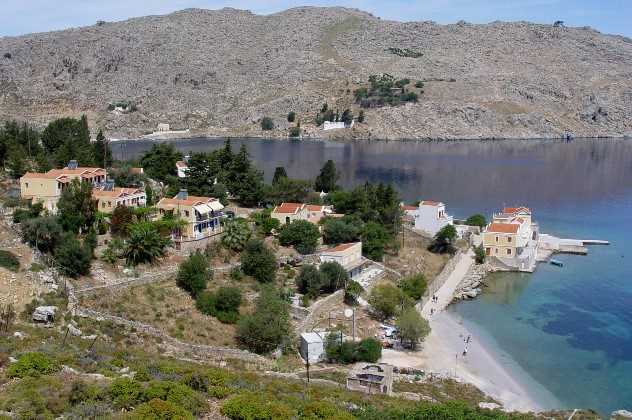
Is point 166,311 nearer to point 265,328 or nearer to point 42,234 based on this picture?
point 265,328

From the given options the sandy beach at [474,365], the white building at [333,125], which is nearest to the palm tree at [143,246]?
the sandy beach at [474,365]

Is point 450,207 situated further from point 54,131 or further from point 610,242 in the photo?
point 54,131

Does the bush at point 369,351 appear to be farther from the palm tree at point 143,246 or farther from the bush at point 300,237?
the palm tree at point 143,246

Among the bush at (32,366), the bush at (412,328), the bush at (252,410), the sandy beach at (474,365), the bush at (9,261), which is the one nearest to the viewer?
the bush at (252,410)

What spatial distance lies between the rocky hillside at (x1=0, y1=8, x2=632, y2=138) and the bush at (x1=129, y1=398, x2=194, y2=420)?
118758mm

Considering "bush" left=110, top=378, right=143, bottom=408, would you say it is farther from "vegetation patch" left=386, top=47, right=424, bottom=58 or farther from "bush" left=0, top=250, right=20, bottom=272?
"vegetation patch" left=386, top=47, right=424, bottom=58

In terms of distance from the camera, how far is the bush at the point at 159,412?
40.0 feet

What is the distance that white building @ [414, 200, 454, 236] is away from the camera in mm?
43719

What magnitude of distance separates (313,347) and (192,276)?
247 inches

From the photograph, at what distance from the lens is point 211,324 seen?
83.4ft

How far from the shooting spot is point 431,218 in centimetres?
4384

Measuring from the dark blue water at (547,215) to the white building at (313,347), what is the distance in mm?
8682

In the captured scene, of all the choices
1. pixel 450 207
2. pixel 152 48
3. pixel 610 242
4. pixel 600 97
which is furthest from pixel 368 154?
pixel 152 48

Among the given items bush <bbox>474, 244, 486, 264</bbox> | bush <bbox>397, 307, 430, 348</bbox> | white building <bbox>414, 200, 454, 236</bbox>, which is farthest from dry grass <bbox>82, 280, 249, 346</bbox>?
white building <bbox>414, 200, 454, 236</bbox>
